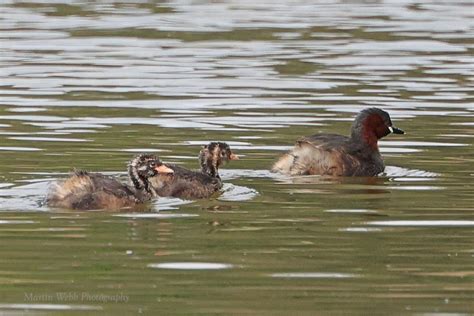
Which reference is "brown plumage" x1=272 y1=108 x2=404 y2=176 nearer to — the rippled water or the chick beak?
the rippled water

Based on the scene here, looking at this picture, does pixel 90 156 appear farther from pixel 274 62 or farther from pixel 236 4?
pixel 236 4

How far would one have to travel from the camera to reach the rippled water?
9961mm

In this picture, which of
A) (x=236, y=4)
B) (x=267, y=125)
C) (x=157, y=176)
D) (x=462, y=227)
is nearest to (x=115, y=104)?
(x=267, y=125)

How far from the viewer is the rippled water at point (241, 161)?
32.7ft

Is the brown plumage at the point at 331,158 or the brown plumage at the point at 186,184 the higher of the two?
the brown plumage at the point at 186,184

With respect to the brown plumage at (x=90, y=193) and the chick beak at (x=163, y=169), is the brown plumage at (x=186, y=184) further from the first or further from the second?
the brown plumage at (x=90, y=193)

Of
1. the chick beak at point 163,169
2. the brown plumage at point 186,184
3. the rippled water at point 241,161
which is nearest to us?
the rippled water at point 241,161

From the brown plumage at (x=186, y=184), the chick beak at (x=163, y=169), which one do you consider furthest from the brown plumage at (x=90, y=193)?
the brown plumage at (x=186, y=184)

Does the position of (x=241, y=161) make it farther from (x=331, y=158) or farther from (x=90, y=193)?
(x=90, y=193)

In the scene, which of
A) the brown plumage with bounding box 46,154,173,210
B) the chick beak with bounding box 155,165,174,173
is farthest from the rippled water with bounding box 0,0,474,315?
the chick beak with bounding box 155,165,174,173

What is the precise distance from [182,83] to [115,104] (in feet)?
9.26

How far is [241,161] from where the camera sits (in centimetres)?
1633

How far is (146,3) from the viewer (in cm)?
4053

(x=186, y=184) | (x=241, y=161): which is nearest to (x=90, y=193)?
(x=186, y=184)
